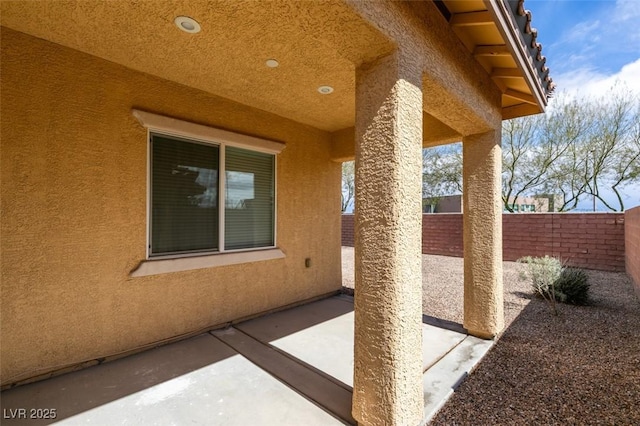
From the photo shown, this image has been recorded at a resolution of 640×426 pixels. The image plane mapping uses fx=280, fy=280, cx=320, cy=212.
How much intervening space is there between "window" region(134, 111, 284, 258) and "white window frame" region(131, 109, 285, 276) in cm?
1

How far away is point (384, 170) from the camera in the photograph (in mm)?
2414

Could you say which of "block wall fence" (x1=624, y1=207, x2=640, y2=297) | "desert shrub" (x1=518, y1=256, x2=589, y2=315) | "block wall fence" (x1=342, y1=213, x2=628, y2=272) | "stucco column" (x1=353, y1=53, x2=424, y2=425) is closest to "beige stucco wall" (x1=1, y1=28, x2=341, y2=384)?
"stucco column" (x1=353, y1=53, x2=424, y2=425)

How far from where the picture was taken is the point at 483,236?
4.42 meters

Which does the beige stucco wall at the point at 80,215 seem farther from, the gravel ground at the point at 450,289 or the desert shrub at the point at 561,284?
the desert shrub at the point at 561,284

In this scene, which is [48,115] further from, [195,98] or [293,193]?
[293,193]

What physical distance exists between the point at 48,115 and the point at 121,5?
172cm

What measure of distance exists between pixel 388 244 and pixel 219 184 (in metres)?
3.58

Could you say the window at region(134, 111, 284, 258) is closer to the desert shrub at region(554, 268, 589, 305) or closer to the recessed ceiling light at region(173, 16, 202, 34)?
the recessed ceiling light at region(173, 16, 202, 34)

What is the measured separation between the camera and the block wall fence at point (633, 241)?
6.68 meters

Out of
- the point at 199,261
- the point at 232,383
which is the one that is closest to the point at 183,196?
the point at 199,261

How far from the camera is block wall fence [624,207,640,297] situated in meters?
6.68

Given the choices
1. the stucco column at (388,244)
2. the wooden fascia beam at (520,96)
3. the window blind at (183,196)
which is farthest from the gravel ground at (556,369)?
the window blind at (183,196)

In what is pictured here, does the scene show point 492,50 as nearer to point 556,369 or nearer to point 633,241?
point 556,369

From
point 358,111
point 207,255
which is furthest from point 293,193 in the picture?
point 358,111
